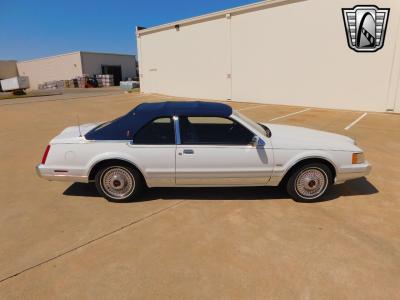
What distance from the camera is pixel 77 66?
4919 centimetres

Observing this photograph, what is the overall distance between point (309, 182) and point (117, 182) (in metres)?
2.76

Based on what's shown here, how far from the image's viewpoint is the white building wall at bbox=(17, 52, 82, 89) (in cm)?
4969

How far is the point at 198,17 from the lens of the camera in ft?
64.6

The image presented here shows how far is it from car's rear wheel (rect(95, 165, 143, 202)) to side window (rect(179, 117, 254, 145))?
90cm

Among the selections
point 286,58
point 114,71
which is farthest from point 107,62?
point 286,58

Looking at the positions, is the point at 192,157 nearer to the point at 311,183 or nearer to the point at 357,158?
the point at 311,183

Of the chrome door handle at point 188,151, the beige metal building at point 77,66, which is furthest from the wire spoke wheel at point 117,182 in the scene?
the beige metal building at point 77,66

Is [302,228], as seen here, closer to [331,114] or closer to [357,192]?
[357,192]

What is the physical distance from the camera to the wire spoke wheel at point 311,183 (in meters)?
4.03

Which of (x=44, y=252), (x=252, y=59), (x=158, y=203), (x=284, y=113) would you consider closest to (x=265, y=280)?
(x=158, y=203)

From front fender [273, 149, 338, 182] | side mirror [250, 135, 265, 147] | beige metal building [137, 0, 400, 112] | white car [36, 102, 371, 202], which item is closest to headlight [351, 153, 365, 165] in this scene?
white car [36, 102, 371, 202]

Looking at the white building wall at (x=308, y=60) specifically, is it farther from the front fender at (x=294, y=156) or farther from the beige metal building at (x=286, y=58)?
the front fender at (x=294, y=156)

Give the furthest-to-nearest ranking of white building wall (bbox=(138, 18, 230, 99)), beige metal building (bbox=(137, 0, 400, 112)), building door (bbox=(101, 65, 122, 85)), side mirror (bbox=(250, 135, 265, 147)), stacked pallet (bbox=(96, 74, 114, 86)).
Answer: building door (bbox=(101, 65, 122, 85)) → stacked pallet (bbox=(96, 74, 114, 86)) → white building wall (bbox=(138, 18, 230, 99)) → beige metal building (bbox=(137, 0, 400, 112)) → side mirror (bbox=(250, 135, 265, 147))

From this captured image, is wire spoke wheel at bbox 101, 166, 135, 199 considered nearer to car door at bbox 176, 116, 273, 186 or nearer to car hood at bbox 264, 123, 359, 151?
car door at bbox 176, 116, 273, 186
